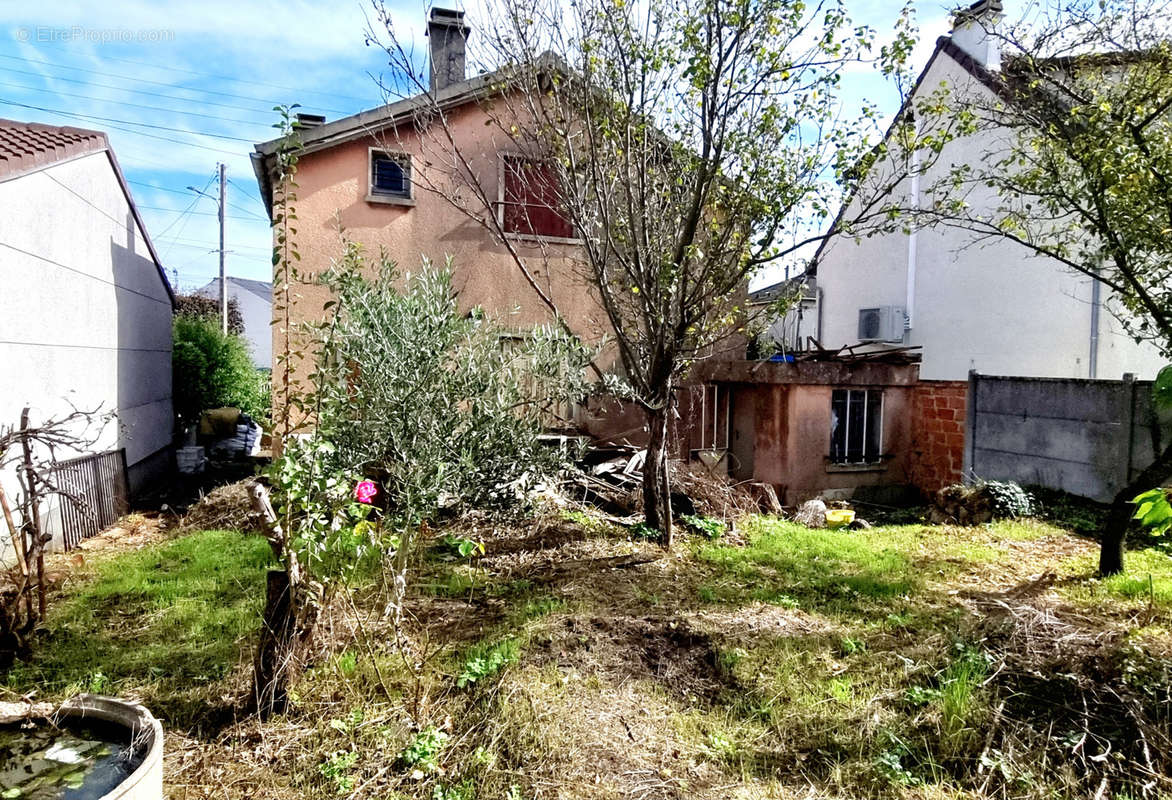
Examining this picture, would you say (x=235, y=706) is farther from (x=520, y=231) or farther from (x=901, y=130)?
(x=520, y=231)

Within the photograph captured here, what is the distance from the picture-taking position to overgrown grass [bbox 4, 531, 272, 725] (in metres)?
3.62

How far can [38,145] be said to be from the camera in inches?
271

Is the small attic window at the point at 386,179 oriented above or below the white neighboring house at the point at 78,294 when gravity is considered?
above

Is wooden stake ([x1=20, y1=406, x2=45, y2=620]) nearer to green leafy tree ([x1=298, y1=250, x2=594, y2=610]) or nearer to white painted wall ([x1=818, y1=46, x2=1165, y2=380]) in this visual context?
green leafy tree ([x1=298, y1=250, x2=594, y2=610])

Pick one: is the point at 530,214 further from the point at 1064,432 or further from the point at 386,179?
the point at 1064,432

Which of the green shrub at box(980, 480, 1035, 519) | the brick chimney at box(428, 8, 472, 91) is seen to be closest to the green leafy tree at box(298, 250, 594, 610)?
the brick chimney at box(428, 8, 472, 91)

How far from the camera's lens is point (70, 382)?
7.41m

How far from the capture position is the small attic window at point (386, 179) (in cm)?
964

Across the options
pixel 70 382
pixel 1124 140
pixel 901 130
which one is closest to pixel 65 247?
pixel 70 382

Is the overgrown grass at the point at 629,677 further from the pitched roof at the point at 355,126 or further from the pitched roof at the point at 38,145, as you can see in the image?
the pitched roof at the point at 355,126

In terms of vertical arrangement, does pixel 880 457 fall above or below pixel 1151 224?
below

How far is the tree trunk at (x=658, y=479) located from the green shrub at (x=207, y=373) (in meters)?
8.31

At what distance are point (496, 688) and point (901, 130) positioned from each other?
5.13 meters

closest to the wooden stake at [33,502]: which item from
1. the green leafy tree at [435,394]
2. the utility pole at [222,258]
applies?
the green leafy tree at [435,394]
